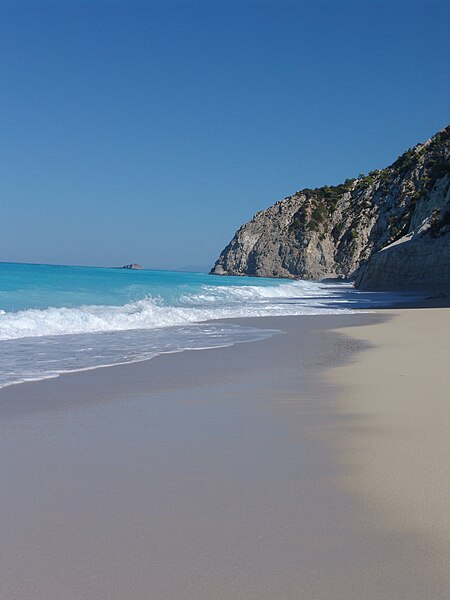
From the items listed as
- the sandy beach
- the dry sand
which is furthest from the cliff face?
the sandy beach

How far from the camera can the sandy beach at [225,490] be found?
7.34 ft

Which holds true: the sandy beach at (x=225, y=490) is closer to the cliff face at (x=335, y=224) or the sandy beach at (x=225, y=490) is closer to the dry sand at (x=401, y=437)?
the dry sand at (x=401, y=437)

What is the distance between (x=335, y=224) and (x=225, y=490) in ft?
345

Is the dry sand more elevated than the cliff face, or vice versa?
the cliff face

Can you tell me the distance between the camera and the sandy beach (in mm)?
2236

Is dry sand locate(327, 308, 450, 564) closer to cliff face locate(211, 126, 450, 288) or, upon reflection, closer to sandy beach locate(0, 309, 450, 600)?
sandy beach locate(0, 309, 450, 600)

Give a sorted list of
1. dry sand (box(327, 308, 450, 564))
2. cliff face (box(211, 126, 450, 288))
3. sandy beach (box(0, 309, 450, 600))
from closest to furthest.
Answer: sandy beach (box(0, 309, 450, 600)) → dry sand (box(327, 308, 450, 564)) → cliff face (box(211, 126, 450, 288))

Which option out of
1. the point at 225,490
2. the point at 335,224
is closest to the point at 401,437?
the point at 225,490

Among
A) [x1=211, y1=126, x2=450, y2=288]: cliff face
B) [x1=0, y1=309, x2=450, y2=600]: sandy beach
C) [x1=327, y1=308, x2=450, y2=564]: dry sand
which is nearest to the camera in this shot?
[x1=0, y1=309, x2=450, y2=600]: sandy beach

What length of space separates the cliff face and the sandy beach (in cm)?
5454

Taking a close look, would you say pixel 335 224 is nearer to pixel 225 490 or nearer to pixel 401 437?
pixel 401 437

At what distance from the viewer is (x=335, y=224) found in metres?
105

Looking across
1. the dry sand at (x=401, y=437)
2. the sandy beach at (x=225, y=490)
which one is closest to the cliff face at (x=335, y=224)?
the dry sand at (x=401, y=437)

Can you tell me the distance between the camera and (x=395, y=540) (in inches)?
99.4
